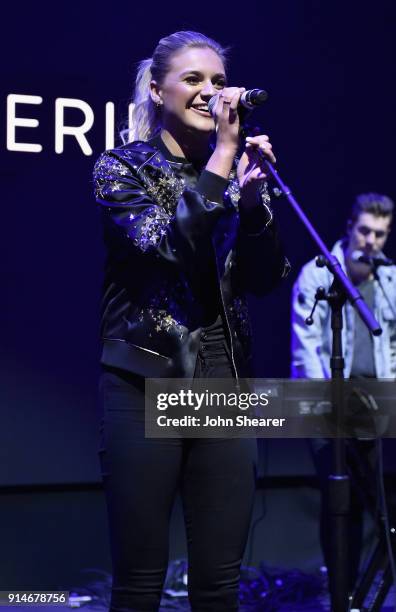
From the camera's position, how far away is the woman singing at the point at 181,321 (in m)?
1.50

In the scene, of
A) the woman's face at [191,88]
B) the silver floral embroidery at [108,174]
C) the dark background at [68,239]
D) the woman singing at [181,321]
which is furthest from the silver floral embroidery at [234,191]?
the dark background at [68,239]

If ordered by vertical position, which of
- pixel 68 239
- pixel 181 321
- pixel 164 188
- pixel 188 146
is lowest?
pixel 181 321

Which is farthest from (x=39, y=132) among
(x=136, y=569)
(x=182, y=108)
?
(x=136, y=569)

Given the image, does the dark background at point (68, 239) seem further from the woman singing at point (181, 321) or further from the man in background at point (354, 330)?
the woman singing at point (181, 321)

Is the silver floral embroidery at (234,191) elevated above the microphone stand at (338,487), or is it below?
above

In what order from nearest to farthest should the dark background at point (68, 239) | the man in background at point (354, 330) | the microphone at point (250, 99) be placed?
the microphone at point (250, 99), the man in background at point (354, 330), the dark background at point (68, 239)

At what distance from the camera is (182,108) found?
5.57 feet

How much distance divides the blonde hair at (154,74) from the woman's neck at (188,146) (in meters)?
0.12

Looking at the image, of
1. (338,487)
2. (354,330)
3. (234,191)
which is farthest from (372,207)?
(234,191)

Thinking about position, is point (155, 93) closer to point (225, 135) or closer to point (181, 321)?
point (225, 135)

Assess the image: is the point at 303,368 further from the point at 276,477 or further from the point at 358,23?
the point at 358,23

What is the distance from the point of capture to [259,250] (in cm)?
167

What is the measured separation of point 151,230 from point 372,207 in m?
1.97

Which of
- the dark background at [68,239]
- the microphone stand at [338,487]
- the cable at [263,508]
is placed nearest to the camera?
the microphone stand at [338,487]
